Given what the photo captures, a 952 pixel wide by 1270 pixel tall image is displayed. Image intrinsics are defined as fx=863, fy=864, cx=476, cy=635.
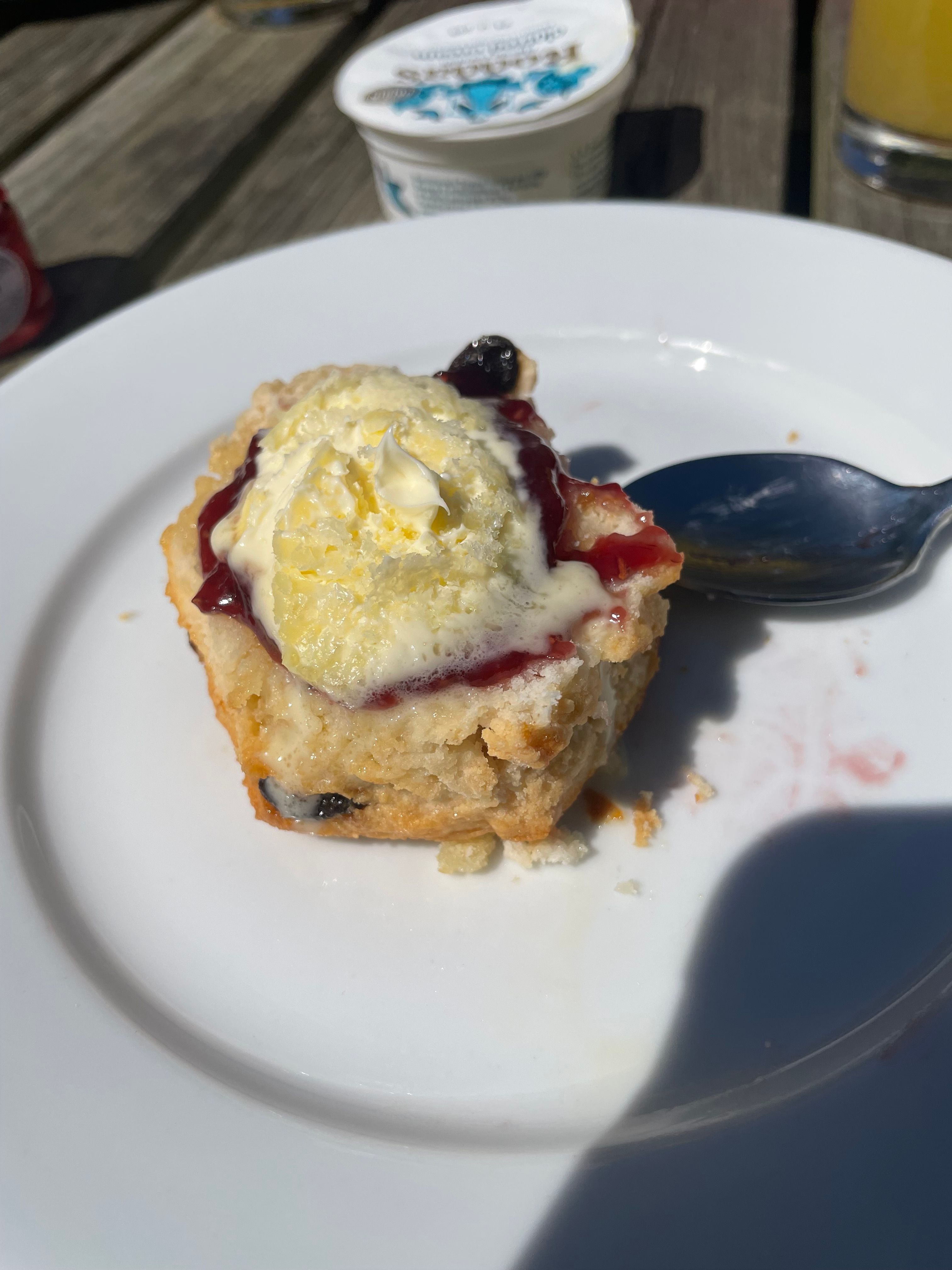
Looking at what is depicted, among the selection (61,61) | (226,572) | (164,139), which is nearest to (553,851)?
(226,572)

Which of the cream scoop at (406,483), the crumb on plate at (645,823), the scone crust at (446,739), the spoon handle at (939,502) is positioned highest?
the cream scoop at (406,483)

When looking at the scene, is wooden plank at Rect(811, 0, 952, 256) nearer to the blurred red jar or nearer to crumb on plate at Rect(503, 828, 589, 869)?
crumb on plate at Rect(503, 828, 589, 869)

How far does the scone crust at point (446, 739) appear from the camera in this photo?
1681 millimetres

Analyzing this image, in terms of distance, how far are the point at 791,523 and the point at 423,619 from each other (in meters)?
1.04

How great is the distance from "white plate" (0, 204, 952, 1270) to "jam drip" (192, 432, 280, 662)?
372mm

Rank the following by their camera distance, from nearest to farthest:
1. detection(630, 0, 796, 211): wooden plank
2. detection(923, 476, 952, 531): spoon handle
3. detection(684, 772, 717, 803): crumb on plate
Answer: detection(684, 772, 717, 803): crumb on plate → detection(923, 476, 952, 531): spoon handle → detection(630, 0, 796, 211): wooden plank

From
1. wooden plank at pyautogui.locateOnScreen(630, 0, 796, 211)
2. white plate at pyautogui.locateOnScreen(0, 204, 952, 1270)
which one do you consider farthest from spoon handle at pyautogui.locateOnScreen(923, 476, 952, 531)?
wooden plank at pyautogui.locateOnScreen(630, 0, 796, 211)

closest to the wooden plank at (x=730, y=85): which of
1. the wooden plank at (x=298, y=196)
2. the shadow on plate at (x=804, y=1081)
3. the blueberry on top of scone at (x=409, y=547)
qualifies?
the wooden plank at (x=298, y=196)

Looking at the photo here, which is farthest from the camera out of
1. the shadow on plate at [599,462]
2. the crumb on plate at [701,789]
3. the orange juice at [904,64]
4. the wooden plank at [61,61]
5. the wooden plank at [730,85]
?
the wooden plank at [61,61]

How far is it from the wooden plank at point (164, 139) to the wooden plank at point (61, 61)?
0.11m

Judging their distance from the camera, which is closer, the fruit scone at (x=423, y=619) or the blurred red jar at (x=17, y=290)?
the fruit scone at (x=423, y=619)

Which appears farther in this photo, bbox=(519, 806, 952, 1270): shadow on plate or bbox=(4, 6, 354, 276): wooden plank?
bbox=(4, 6, 354, 276): wooden plank

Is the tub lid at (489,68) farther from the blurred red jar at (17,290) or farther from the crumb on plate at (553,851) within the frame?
the crumb on plate at (553,851)

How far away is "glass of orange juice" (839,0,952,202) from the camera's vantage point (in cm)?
287
